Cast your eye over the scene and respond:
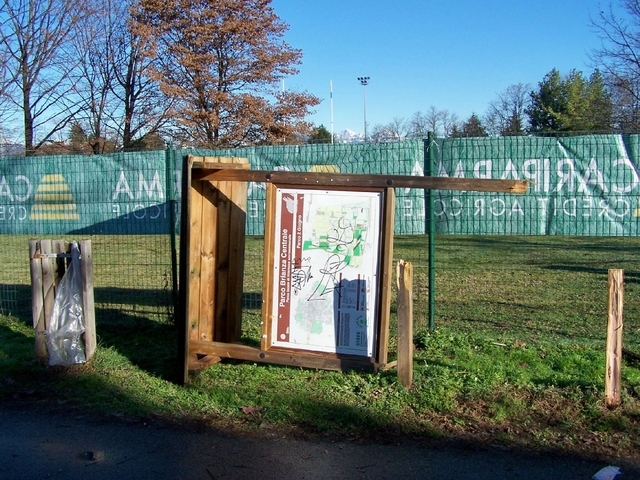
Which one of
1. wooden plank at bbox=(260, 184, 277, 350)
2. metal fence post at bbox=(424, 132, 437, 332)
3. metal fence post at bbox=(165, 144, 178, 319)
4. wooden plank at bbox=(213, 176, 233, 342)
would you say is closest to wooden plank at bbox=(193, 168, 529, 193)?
wooden plank at bbox=(260, 184, 277, 350)

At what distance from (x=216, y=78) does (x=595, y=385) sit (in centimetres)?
3041

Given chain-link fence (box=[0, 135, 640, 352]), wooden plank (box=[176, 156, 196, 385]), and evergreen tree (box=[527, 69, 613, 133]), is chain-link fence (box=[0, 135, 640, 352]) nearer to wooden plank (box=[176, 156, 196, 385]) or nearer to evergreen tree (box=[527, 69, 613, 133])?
wooden plank (box=[176, 156, 196, 385])

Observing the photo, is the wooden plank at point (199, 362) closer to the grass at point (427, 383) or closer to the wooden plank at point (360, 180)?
the grass at point (427, 383)

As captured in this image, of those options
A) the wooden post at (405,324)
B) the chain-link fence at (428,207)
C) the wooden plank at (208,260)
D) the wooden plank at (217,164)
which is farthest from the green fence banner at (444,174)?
the wooden post at (405,324)

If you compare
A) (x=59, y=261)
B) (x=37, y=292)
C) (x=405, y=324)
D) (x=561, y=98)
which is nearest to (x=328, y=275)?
(x=405, y=324)

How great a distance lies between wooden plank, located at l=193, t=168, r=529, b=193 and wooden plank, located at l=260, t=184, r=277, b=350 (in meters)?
0.22

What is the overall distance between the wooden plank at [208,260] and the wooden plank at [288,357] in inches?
11.8

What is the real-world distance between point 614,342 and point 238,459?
2.99 meters

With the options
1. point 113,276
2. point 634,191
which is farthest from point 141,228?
point 634,191

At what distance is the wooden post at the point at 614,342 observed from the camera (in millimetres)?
4828

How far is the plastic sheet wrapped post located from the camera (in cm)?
621

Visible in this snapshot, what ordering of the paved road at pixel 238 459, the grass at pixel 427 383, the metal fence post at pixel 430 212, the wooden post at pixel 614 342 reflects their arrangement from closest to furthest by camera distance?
the paved road at pixel 238 459 < the grass at pixel 427 383 < the wooden post at pixel 614 342 < the metal fence post at pixel 430 212

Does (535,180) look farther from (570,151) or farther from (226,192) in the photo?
(226,192)

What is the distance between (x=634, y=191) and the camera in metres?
6.89
